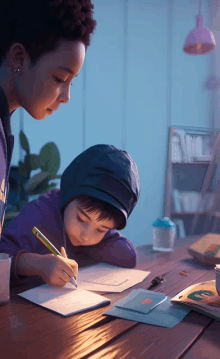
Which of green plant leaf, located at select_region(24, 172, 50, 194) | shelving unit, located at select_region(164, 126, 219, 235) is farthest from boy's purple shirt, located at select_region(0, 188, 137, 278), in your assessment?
shelving unit, located at select_region(164, 126, 219, 235)

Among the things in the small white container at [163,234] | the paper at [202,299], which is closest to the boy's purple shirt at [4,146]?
the paper at [202,299]

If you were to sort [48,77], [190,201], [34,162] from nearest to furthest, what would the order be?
[48,77], [34,162], [190,201]

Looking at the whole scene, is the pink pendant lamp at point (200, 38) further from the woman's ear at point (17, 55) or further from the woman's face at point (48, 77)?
the woman's ear at point (17, 55)

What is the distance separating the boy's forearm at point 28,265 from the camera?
810mm

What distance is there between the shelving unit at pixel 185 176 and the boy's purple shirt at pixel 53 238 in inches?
99.5

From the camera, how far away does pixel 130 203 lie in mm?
1006

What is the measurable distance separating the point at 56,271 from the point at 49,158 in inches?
59.6

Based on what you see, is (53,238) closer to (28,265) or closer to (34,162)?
(28,265)

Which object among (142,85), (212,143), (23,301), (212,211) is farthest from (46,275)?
(212,143)

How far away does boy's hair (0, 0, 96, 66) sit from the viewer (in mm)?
721

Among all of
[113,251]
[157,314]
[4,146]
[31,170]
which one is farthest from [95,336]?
[31,170]

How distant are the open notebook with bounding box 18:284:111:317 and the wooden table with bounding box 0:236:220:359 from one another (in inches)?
0.6

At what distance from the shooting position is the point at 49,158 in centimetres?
220

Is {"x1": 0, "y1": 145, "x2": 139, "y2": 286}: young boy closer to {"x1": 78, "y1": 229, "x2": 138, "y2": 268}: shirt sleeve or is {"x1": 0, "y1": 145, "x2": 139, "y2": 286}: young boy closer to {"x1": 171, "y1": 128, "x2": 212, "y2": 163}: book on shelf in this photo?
{"x1": 78, "y1": 229, "x2": 138, "y2": 268}: shirt sleeve
